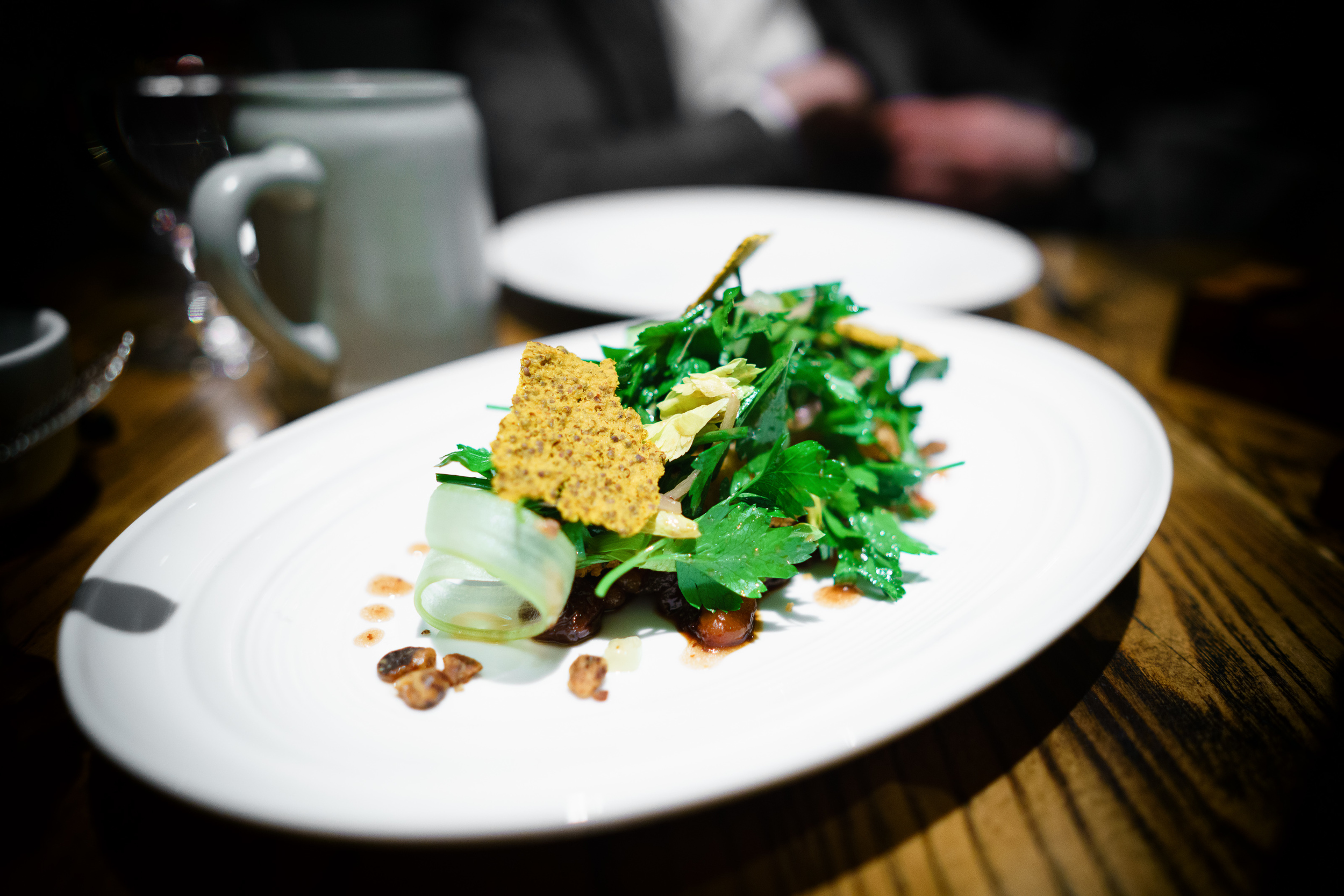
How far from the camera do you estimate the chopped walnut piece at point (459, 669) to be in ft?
1.92

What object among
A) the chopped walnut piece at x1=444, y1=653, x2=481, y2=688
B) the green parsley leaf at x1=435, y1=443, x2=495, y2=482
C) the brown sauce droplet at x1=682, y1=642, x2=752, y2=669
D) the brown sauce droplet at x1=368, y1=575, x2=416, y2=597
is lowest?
the brown sauce droplet at x1=682, y1=642, x2=752, y2=669

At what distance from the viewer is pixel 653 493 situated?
2.13 feet

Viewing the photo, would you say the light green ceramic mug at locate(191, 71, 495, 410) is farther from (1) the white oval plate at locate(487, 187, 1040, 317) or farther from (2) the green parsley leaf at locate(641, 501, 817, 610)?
(2) the green parsley leaf at locate(641, 501, 817, 610)

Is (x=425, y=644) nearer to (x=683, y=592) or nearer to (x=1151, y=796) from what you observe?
(x=683, y=592)

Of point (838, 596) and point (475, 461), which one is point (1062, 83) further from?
point (475, 461)

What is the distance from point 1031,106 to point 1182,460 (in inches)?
130

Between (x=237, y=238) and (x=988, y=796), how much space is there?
3.37 feet

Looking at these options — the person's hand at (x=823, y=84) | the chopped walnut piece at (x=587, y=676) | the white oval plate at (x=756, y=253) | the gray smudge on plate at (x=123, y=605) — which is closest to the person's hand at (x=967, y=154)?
the person's hand at (x=823, y=84)

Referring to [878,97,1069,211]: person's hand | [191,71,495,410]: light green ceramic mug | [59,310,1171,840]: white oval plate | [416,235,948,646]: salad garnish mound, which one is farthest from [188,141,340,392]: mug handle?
[878,97,1069,211]: person's hand

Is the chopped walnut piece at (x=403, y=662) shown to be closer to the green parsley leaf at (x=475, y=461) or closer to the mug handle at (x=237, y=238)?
the green parsley leaf at (x=475, y=461)

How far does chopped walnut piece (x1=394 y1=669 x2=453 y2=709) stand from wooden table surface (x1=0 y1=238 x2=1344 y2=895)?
103 millimetres

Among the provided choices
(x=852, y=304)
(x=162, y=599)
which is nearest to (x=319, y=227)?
(x=162, y=599)

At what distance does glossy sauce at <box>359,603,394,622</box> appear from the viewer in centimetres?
66

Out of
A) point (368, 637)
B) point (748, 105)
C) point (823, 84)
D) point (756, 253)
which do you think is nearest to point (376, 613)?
point (368, 637)
